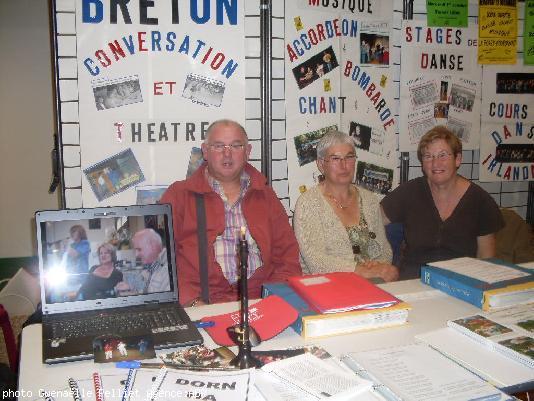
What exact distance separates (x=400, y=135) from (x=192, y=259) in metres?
1.63

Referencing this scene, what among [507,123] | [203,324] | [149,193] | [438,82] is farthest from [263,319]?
[507,123]

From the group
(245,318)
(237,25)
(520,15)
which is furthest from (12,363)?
(520,15)

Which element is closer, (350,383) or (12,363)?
(350,383)

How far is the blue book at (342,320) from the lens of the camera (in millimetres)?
1469

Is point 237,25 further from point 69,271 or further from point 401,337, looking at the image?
point 401,337

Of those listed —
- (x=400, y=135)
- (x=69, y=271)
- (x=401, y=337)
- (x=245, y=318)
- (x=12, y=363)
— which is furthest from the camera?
(x=400, y=135)

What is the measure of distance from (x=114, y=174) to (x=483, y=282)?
1802mm

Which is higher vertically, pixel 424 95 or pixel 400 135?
pixel 424 95

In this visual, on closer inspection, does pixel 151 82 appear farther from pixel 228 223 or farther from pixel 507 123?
pixel 507 123

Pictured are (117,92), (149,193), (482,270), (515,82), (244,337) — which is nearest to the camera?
(244,337)

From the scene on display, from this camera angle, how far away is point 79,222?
5.33ft

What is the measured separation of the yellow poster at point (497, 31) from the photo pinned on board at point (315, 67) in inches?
42.8

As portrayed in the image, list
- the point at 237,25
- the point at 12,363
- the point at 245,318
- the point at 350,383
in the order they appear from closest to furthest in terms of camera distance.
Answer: the point at 350,383, the point at 245,318, the point at 12,363, the point at 237,25

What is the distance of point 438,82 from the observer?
126 inches
